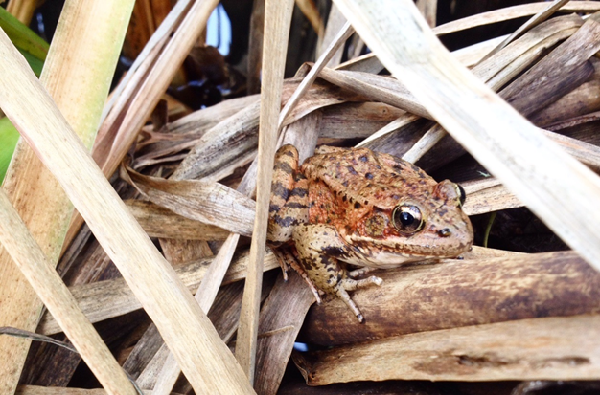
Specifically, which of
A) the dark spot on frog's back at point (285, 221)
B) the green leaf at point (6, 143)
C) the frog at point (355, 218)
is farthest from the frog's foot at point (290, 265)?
the green leaf at point (6, 143)

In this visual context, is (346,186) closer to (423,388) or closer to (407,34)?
(423,388)

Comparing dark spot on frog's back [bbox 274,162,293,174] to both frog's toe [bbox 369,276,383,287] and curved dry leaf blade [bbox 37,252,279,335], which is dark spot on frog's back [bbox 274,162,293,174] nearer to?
curved dry leaf blade [bbox 37,252,279,335]

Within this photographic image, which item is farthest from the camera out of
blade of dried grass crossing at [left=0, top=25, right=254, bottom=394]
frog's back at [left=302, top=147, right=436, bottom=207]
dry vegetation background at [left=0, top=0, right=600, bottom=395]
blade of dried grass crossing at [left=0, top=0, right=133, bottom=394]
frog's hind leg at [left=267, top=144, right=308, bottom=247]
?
frog's hind leg at [left=267, top=144, right=308, bottom=247]

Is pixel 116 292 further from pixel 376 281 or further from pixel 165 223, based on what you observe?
pixel 376 281

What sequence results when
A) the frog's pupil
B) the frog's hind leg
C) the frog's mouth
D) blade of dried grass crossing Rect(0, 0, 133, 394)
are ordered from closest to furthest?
1. blade of dried grass crossing Rect(0, 0, 133, 394)
2. the frog's mouth
3. the frog's pupil
4. the frog's hind leg

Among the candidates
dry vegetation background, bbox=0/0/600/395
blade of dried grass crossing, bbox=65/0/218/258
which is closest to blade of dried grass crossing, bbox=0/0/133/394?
dry vegetation background, bbox=0/0/600/395

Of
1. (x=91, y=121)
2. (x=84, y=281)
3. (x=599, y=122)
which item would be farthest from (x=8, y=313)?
(x=599, y=122)

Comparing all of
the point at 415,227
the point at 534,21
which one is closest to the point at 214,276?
the point at 415,227
